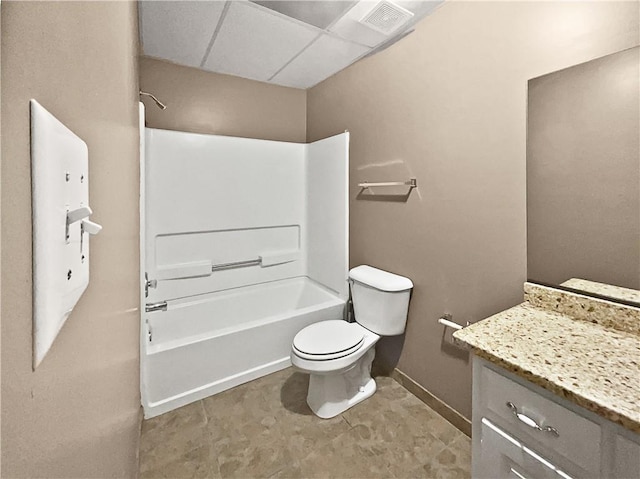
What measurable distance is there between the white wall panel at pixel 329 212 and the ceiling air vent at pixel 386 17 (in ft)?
2.44

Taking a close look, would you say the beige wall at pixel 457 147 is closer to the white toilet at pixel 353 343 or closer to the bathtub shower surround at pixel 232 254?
the white toilet at pixel 353 343

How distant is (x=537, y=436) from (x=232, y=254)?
2.44 meters

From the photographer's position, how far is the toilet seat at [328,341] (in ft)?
5.98

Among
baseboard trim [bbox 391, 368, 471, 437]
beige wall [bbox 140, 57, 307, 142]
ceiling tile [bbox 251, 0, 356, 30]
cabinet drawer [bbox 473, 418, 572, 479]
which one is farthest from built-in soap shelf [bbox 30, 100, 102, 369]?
beige wall [bbox 140, 57, 307, 142]

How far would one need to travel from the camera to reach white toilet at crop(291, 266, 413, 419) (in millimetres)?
1829

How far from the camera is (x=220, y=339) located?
6.83ft

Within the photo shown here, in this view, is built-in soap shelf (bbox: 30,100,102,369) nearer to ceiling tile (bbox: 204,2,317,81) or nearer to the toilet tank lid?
the toilet tank lid

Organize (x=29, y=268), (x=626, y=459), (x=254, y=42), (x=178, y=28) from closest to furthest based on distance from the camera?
(x=29, y=268)
(x=626, y=459)
(x=178, y=28)
(x=254, y=42)

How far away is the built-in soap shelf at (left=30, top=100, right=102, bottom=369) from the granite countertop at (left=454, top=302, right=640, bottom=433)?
1066 millimetres

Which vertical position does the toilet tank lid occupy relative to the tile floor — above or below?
above

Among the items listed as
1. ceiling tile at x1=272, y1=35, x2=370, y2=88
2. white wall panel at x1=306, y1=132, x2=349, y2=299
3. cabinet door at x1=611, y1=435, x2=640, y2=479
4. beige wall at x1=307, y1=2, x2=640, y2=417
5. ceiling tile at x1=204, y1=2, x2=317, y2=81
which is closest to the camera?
cabinet door at x1=611, y1=435, x2=640, y2=479

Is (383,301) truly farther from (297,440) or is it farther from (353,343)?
(297,440)

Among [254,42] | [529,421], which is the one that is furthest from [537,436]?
[254,42]

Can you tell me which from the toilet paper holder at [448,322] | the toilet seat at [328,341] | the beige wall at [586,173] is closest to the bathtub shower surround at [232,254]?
the toilet seat at [328,341]
